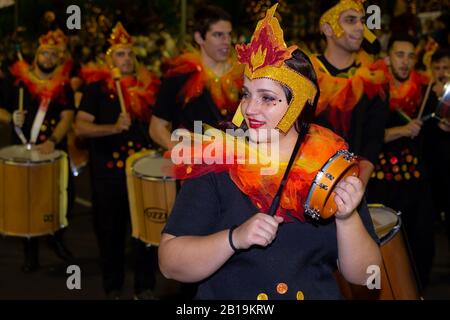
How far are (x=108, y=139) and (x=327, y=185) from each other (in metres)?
4.06

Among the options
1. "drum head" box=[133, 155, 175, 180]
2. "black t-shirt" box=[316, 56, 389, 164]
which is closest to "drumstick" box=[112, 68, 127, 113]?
"drum head" box=[133, 155, 175, 180]

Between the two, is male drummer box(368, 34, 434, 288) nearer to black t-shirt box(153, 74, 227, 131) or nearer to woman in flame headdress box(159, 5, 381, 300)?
black t-shirt box(153, 74, 227, 131)

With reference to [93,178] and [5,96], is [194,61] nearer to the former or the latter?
[93,178]

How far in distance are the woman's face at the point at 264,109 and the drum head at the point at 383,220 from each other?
1.51 metres

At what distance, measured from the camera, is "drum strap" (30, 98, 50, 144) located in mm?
7027

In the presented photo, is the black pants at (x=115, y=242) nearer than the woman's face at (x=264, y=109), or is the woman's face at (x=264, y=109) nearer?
the woman's face at (x=264, y=109)

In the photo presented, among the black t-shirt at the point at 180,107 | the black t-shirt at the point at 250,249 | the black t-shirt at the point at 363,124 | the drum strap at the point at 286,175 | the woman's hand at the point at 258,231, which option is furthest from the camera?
the black t-shirt at the point at 180,107

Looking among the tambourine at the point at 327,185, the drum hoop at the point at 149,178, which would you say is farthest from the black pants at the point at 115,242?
the tambourine at the point at 327,185

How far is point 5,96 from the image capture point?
7293 mm

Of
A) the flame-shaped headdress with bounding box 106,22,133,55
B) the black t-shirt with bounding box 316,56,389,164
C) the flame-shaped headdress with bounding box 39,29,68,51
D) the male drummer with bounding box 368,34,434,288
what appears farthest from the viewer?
the flame-shaped headdress with bounding box 39,29,68,51

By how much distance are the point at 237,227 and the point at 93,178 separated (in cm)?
399

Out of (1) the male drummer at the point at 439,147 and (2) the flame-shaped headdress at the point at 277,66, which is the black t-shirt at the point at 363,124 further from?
(1) the male drummer at the point at 439,147

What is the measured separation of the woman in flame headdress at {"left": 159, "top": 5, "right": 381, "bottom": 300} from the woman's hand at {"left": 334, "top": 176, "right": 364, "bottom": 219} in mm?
85

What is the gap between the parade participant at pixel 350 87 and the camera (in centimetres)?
459
